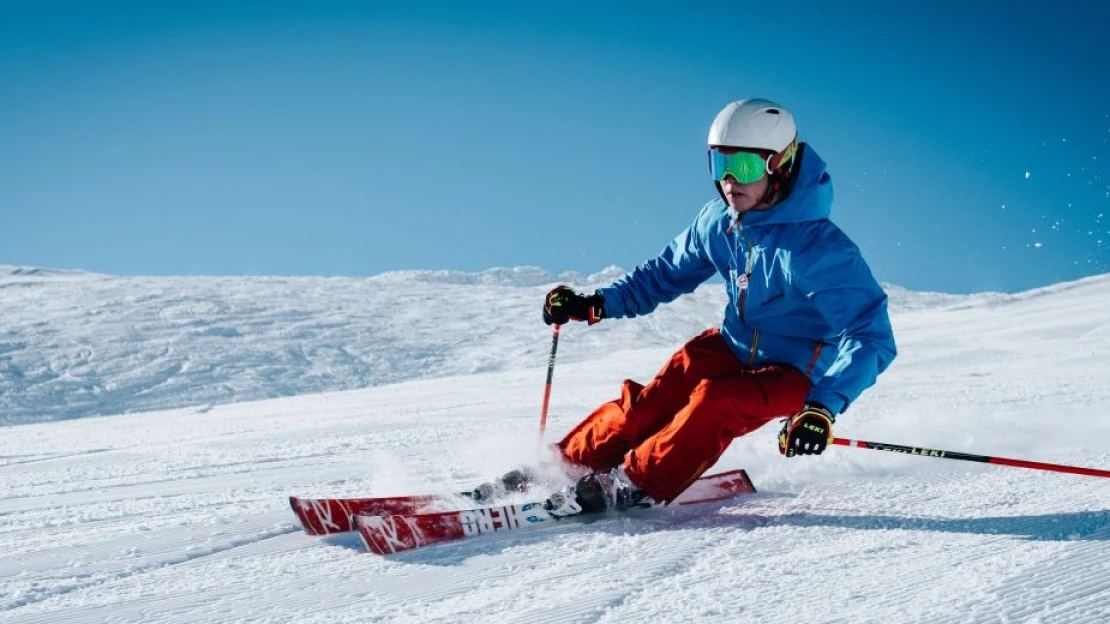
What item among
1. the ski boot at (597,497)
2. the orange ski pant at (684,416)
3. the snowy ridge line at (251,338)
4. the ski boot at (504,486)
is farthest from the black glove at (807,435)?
the snowy ridge line at (251,338)

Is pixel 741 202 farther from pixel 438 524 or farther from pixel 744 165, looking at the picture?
pixel 438 524

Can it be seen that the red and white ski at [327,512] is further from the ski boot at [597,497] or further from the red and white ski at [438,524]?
the ski boot at [597,497]

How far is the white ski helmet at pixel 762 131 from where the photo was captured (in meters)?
3.48

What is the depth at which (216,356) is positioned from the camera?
2245 centimetres

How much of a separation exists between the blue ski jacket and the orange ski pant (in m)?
0.14

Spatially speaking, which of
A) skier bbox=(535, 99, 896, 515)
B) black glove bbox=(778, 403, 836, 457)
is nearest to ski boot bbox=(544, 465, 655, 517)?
skier bbox=(535, 99, 896, 515)

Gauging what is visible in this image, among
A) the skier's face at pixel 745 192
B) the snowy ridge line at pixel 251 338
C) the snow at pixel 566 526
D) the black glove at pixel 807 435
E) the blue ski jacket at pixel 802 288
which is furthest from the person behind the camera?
the snowy ridge line at pixel 251 338

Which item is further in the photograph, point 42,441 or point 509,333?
point 509,333

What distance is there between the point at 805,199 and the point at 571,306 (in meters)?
1.39

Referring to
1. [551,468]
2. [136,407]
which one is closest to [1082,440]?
[551,468]

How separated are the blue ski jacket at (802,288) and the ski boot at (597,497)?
2.52ft

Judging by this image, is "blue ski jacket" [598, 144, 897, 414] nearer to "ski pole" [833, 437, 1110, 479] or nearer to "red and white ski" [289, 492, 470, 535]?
"ski pole" [833, 437, 1110, 479]

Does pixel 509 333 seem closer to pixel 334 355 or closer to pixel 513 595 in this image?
pixel 334 355

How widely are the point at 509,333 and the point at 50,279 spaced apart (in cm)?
1906
